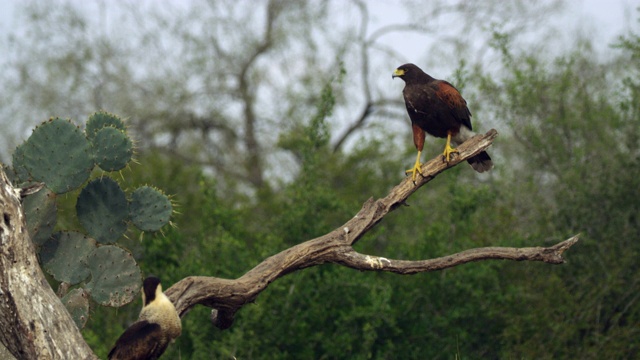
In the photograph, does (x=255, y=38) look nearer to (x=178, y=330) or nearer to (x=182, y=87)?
(x=182, y=87)

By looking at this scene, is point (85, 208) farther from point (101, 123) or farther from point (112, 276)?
point (101, 123)

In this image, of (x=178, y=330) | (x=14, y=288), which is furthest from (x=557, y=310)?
(x=14, y=288)

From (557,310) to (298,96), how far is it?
31.4ft

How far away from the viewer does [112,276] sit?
512 cm

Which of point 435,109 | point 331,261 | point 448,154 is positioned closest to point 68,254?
point 331,261

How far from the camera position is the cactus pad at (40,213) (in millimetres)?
4949

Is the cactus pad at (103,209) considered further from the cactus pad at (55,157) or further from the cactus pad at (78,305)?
the cactus pad at (78,305)

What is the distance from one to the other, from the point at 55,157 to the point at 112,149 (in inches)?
12.9

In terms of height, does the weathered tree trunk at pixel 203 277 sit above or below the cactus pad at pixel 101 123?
below

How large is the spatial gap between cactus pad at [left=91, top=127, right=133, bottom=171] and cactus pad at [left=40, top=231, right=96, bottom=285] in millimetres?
461

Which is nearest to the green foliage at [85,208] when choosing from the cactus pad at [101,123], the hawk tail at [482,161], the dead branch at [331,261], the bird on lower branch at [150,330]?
the cactus pad at [101,123]

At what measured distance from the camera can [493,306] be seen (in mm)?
8617

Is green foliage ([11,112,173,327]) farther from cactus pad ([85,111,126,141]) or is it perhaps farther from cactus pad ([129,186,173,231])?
cactus pad ([85,111,126,141])

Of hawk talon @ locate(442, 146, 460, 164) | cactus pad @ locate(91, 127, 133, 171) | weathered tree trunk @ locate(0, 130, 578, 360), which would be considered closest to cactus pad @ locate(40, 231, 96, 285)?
cactus pad @ locate(91, 127, 133, 171)
